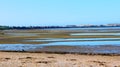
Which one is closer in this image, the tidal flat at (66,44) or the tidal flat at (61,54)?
the tidal flat at (61,54)

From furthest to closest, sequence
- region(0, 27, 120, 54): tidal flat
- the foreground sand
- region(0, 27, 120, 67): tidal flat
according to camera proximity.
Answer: region(0, 27, 120, 54): tidal flat
region(0, 27, 120, 67): tidal flat
the foreground sand

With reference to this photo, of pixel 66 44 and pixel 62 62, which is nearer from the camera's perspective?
pixel 62 62

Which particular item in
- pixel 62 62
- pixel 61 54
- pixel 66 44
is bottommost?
pixel 66 44

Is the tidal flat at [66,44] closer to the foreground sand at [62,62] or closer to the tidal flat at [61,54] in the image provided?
the tidal flat at [61,54]

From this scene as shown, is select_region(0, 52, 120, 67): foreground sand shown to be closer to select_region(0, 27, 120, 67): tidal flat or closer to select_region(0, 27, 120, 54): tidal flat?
select_region(0, 27, 120, 67): tidal flat

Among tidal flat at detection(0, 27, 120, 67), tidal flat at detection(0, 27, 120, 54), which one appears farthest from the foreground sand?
tidal flat at detection(0, 27, 120, 54)

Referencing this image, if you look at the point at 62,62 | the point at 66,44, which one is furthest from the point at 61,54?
the point at 66,44

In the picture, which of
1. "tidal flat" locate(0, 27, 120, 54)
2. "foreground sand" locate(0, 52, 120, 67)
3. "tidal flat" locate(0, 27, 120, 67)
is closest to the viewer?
"foreground sand" locate(0, 52, 120, 67)

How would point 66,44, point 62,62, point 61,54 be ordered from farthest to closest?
point 66,44
point 61,54
point 62,62

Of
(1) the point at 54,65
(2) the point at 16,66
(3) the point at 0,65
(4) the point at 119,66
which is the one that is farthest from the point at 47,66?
(4) the point at 119,66

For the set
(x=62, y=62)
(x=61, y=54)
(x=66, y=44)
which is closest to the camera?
(x=62, y=62)

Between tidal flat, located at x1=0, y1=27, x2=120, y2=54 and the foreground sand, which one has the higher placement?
the foreground sand

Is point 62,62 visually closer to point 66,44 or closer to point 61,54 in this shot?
point 61,54

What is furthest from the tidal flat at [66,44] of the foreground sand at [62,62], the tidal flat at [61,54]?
the foreground sand at [62,62]
